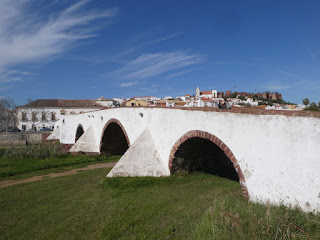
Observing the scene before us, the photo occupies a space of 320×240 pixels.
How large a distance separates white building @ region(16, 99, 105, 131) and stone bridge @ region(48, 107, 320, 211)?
34304 mm

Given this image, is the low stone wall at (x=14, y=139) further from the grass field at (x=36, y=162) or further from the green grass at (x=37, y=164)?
the green grass at (x=37, y=164)

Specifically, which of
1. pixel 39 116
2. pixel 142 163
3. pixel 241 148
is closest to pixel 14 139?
pixel 39 116

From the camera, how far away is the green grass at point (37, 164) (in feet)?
36.2

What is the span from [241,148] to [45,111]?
42544 millimetres

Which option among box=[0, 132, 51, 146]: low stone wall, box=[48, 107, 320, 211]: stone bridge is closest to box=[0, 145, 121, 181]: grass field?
box=[48, 107, 320, 211]: stone bridge

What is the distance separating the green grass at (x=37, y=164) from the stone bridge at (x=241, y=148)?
12.7ft

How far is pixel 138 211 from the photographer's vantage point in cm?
543

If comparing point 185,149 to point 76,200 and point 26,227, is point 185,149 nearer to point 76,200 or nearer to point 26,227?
point 76,200

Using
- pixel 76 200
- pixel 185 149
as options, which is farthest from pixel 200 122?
pixel 76 200

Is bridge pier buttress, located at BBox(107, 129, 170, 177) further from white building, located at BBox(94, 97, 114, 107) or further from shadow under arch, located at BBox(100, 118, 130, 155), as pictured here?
white building, located at BBox(94, 97, 114, 107)

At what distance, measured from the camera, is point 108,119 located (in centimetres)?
1403

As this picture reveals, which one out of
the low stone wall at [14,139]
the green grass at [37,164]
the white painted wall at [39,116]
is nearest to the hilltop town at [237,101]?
the green grass at [37,164]

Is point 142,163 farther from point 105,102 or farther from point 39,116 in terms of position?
point 105,102

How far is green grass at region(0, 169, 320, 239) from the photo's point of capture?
3645mm
